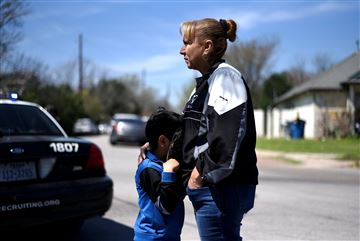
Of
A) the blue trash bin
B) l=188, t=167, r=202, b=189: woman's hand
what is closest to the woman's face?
l=188, t=167, r=202, b=189: woman's hand

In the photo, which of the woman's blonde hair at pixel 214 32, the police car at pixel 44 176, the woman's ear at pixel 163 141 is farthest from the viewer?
the police car at pixel 44 176

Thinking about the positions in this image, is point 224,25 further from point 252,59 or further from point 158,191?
point 252,59

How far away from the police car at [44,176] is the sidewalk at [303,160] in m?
11.0

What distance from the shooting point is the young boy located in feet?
8.45

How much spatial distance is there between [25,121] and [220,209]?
3.47 meters

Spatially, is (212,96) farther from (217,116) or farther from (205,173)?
(205,173)

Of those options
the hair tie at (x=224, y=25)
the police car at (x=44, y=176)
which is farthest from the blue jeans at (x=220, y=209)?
the police car at (x=44, y=176)

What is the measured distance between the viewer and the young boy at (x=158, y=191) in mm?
2574

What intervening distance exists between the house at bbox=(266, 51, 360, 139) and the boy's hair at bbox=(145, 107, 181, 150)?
23954mm

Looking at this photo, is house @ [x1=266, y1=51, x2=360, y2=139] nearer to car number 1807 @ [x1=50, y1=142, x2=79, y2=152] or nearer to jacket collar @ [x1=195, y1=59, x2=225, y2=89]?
car number 1807 @ [x1=50, y1=142, x2=79, y2=152]

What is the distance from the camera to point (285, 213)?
21.8 feet

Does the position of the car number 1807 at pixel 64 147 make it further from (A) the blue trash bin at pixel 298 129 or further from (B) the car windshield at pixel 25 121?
(A) the blue trash bin at pixel 298 129

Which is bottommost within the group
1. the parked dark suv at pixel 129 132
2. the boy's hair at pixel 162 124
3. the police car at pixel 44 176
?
the parked dark suv at pixel 129 132

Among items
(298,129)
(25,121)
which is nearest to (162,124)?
(25,121)
